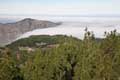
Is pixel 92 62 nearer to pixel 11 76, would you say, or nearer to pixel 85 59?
pixel 85 59

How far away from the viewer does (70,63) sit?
11381cm

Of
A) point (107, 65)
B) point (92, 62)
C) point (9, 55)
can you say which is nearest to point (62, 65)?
point (92, 62)

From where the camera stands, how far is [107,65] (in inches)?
3246

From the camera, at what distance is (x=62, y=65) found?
111 meters

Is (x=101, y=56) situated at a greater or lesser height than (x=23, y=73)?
greater

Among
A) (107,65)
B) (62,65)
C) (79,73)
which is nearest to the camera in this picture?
(107,65)

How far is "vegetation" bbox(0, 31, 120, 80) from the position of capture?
8677 cm

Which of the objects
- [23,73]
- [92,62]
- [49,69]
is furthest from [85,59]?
[23,73]

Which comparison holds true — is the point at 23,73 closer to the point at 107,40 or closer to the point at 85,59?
the point at 85,59

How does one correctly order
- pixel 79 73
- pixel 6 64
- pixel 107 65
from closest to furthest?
pixel 107 65 < pixel 6 64 < pixel 79 73

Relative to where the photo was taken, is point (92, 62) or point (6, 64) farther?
point (92, 62)

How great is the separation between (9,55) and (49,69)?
565 inches

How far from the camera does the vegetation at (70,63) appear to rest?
285 feet

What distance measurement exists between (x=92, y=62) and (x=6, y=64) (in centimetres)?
2438
